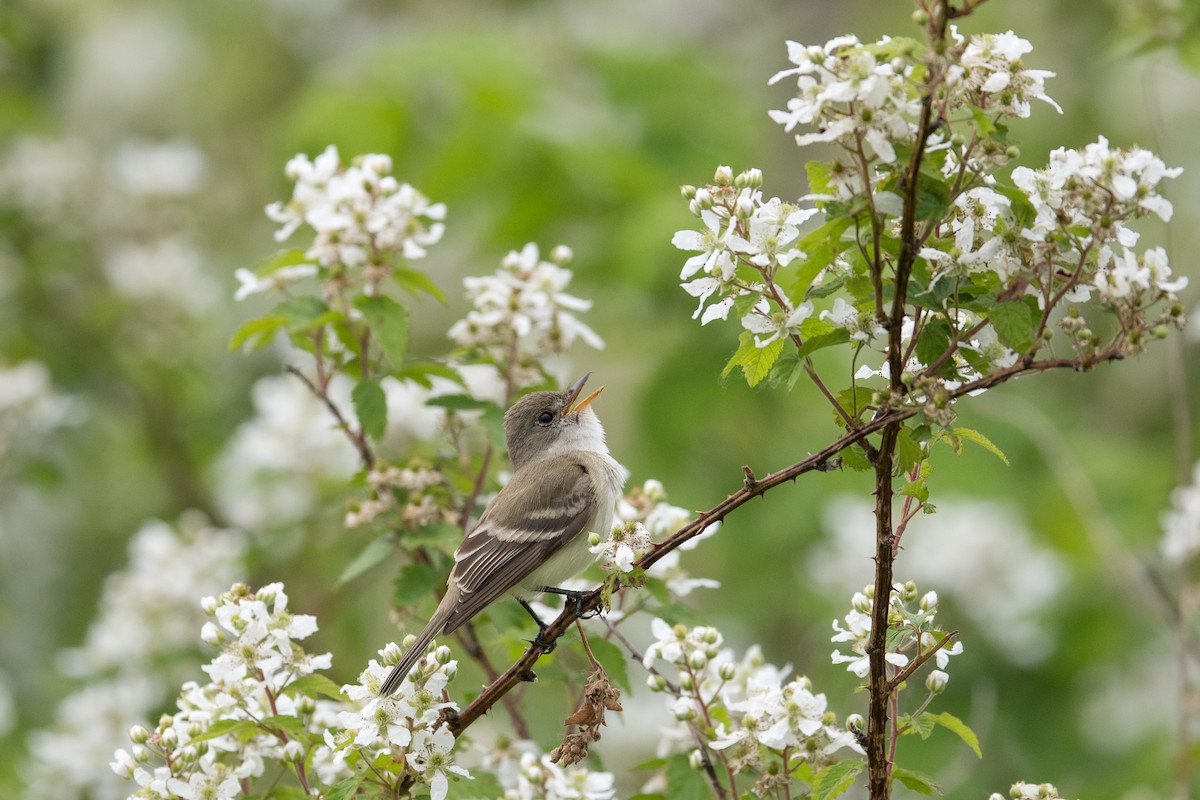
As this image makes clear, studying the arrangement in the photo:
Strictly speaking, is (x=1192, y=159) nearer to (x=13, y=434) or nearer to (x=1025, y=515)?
(x=1025, y=515)

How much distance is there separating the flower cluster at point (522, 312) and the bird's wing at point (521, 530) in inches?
17.3

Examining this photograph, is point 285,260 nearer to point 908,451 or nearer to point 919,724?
point 908,451

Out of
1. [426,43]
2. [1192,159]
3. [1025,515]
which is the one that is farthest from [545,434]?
[1192,159]

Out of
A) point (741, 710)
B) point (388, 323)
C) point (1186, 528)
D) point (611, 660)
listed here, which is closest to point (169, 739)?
point (611, 660)

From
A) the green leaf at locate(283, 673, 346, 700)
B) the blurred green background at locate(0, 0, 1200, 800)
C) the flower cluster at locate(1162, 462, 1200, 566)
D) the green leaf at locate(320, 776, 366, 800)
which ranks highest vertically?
the blurred green background at locate(0, 0, 1200, 800)

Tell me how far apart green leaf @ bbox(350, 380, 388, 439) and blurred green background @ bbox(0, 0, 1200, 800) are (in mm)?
2672

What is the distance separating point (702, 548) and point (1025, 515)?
2517 mm

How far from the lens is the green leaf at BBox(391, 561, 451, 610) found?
4.69 metres

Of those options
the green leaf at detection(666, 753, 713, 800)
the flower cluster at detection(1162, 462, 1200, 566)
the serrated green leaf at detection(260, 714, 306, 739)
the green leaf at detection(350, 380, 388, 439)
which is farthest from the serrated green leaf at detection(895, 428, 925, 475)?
the flower cluster at detection(1162, 462, 1200, 566)

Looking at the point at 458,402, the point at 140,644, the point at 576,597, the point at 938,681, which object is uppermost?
the point at 140,644

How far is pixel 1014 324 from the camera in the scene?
3.09 m

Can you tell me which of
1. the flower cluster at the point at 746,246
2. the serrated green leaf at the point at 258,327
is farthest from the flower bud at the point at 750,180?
the serrated green leaf at the point at 258,327

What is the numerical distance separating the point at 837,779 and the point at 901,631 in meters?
0.39

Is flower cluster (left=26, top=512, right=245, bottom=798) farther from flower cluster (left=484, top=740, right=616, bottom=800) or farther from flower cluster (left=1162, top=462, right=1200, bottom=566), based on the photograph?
flower cluster (left=1162, top=462, right=1200, bottom=566)
